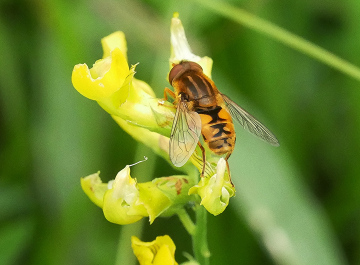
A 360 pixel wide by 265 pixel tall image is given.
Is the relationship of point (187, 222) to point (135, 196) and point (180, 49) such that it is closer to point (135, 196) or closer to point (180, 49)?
point (135, 196)

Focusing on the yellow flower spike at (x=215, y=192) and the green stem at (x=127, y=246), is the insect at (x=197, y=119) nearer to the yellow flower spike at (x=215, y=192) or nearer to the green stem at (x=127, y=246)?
the yellow flower spike at (x=215, y=192)

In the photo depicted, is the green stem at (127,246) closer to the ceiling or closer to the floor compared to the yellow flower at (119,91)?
closer to the floor

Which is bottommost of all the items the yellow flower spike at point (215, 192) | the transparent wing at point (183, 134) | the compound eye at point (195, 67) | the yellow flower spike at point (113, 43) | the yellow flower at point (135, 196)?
the yellow flower at point (135, 196)

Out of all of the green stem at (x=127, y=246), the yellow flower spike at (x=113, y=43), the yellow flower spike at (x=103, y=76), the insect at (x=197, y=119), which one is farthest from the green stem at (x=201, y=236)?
the green stem at (x=127, y=246)

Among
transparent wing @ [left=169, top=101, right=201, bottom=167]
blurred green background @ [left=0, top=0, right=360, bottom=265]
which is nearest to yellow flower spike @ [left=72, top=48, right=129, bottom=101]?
transparent wing @ [left=169, top=101, right=201, bottom=167]

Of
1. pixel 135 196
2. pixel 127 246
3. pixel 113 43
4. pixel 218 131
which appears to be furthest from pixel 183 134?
pixel 127 246

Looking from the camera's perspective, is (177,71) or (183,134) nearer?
(183,134)

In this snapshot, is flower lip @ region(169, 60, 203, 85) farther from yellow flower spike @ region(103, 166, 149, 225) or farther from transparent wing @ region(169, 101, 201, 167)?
yellow flower spike @ region(103, 166, 149, 225)
